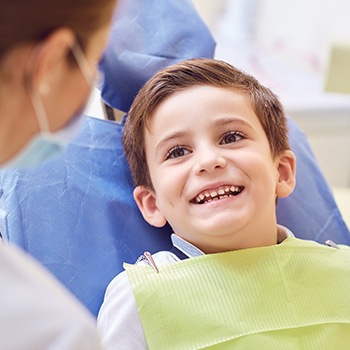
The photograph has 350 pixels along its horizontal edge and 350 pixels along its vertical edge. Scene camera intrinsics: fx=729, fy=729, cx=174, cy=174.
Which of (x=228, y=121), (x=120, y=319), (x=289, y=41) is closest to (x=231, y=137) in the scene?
(x=228, y=121)

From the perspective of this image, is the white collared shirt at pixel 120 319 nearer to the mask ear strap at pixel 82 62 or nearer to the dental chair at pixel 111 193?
the dental chair at pixel 111 193

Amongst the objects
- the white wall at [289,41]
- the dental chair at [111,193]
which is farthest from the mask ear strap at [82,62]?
the white wall at [289,41]

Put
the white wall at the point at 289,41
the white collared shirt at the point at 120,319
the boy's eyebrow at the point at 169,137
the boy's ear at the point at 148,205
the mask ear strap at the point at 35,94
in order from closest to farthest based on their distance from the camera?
the mask ear strap at the point at 35,94, the white collared shirt at the point at 120,319, the boy's eyebrow at the point at 169,137, the boy's ear at the point at 148,205, the white wall at the point at 289,41

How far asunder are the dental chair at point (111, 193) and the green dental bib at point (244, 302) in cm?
16

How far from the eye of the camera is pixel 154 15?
1.83 meters

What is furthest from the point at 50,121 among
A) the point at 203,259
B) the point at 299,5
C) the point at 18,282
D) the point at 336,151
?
the point at 299,5

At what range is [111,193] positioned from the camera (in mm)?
1628

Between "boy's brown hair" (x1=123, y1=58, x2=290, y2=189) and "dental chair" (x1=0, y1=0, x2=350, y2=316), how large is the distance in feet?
0.32

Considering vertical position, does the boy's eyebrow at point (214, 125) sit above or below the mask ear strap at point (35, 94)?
below

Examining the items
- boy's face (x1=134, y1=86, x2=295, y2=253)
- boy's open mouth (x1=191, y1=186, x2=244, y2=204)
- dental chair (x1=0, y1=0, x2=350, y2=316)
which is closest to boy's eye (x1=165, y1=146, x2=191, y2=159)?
boy's face (x1=134, y1=86, x2=295, y2=253)

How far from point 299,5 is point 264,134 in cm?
184

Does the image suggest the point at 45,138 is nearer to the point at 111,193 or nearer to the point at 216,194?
→ the point at 216,194

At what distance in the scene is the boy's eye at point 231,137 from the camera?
1.46 metres

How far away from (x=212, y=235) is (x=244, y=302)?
0.14m
